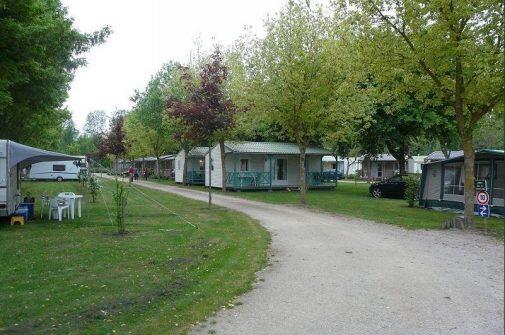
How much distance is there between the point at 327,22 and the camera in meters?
19.1

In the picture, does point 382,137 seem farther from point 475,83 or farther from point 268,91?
Result: point 475,83

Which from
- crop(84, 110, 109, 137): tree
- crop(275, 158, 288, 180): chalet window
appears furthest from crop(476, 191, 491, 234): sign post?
crop(84, 110, 109, 137): tree

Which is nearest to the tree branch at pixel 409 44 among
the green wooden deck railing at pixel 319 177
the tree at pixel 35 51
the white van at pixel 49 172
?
the tree at pixel 35 51

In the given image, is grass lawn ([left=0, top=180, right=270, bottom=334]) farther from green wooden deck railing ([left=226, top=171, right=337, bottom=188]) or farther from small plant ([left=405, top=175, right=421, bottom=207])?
green wooden deck railing ([left=226, top=171, right=337, bottom=188])

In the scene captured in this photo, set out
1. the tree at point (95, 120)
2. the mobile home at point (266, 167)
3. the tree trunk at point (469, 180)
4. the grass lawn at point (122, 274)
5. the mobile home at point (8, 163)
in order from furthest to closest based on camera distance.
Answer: the tree at point (95, 120)
the mobile home at point (266, 167)
the tree trunk at point (469, 180)
the mobile home at point (8, 163)
the grass lawn at point (122, 274)

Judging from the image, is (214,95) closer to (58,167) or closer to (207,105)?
(207,105)

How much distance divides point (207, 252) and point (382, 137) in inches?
859

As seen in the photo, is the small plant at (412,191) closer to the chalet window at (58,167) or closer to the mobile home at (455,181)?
the mobile home at (455,181)

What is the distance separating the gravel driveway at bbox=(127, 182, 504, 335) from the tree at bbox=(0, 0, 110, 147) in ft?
22.6

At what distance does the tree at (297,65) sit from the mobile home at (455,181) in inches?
211

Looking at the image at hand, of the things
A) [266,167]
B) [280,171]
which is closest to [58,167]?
[266,167]

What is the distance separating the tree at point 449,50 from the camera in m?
12.1

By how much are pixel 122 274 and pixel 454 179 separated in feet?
50.0

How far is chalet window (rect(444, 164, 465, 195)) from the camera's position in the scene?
1845 cm
